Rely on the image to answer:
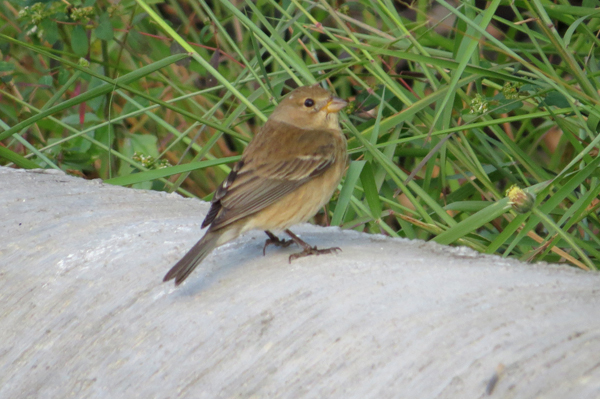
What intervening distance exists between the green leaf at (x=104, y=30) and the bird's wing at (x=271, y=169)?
44.0 inches

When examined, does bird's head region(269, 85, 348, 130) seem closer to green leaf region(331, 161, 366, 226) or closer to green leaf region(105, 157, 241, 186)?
green leaf region(105, 157, 241, 186)

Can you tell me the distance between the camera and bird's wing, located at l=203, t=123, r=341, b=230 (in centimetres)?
249

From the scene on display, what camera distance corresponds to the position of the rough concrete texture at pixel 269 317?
1441 mm

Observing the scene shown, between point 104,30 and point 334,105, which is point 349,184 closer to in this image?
point 334,105

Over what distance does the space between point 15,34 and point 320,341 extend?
150 inches

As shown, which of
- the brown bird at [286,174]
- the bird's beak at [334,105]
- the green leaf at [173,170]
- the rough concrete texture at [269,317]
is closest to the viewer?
the rough concrete texture at [269,317]

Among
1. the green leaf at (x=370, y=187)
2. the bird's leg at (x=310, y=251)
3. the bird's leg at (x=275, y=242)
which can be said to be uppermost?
the green leaf at (x=370, y=187)

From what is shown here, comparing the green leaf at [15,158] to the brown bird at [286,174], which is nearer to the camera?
the brown bird at [286,174]

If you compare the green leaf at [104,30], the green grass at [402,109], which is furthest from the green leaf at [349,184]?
the green leaf at [104,30]

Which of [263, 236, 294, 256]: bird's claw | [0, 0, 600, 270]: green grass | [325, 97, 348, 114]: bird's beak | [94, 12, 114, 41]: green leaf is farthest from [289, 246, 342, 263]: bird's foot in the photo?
[94, 12, 114, 41]: green leaf

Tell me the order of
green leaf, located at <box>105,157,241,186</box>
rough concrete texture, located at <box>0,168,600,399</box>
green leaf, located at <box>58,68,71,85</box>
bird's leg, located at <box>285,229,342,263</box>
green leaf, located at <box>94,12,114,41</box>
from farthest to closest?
green leaf, located at <box>58,68,71,85</box> < green leaf, located at <box>94,12,114,41</box> < green leaf, located at <box>105,157,241,186</box> < bird's leg, located at <box>285,229,342,263</box> < rough concrete texture, located at <box>0,168,600,399</box>

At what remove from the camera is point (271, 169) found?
2678mm

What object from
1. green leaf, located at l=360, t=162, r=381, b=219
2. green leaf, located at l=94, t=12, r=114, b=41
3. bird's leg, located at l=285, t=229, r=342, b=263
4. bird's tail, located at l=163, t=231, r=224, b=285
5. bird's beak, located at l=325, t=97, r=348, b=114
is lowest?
bird's leg, located at l=285, t=229, r=342, b=263

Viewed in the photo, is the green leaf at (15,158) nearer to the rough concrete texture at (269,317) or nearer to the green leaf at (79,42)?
the rough concrete texture at (269,317)
